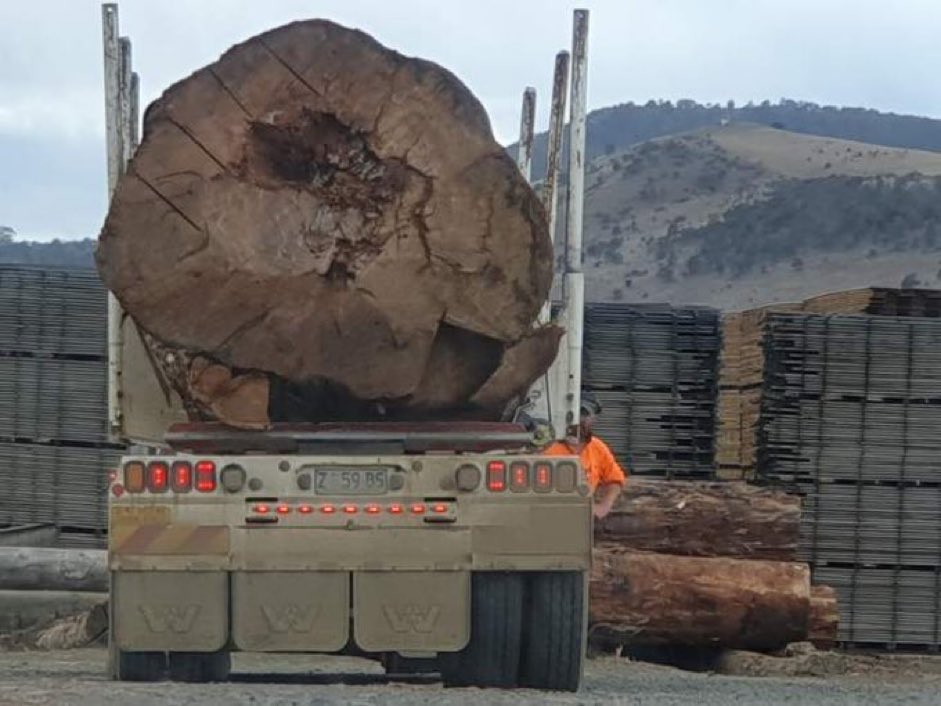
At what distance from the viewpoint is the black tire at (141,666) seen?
923 centimetres

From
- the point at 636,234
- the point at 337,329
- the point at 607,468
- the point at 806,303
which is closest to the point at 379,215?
the point at 337,329

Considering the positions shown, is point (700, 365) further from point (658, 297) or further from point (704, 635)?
point (658, 297)

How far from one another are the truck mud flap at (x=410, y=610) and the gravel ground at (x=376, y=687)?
0.73ft

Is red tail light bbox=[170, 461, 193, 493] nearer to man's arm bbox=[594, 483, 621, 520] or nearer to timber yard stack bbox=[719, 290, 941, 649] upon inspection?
man's arm bbox=[594, 483, 621, 520]

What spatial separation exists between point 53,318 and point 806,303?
6897mm

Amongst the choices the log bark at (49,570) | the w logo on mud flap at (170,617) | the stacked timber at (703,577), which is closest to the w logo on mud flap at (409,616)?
the w logo on mud flap at (170,617)

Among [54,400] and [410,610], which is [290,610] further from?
[54,400]

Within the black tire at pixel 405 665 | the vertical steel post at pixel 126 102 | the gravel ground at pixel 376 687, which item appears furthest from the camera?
the black tire at pixel 405 665

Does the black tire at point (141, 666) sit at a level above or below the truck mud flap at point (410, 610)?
below

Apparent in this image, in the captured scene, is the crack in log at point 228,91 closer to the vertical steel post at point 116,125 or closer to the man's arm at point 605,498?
the vertical steel post at point 116,125

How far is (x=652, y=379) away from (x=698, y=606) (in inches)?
116

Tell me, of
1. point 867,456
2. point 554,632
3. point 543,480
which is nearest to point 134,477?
point 543,480

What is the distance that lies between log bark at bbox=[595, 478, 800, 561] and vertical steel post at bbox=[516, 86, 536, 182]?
14.2ft

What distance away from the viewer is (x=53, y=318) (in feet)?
53.4
